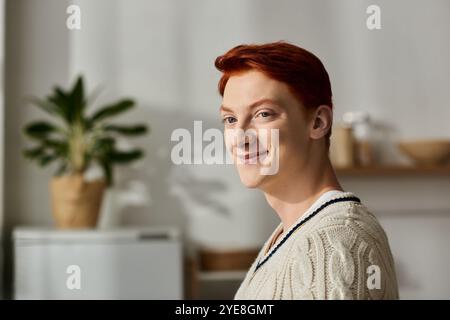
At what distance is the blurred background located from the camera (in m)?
2.43

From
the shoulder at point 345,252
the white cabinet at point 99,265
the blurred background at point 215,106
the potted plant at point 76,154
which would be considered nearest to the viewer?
the shoulder at point 345,252

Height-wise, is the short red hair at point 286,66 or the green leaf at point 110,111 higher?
the green leaf at point 110,111

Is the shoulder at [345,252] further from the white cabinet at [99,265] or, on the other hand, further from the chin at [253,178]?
the white cabinet at [99,265]

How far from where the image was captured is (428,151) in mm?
2479

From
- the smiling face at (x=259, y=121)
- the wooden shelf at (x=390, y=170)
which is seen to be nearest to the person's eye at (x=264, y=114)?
the smiling face at (x=259, y=121)

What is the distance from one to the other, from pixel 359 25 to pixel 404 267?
1107mm

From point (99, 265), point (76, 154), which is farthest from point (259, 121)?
point (76, 154)

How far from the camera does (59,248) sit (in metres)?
2.06

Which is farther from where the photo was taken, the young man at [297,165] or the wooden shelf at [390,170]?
the wooden shelf at [390,170]

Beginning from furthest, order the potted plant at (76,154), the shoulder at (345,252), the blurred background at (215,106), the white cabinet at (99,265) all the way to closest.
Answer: the blurred background at (215,106) → the potted plant at (76,154) → the white cabinet at (99,265) → the shoulder at (345,252)

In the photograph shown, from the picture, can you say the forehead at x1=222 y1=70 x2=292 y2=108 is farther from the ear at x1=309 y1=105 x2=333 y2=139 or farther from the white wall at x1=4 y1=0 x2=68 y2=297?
the white wall at x1=4 y1=0 x2=68 y2=297

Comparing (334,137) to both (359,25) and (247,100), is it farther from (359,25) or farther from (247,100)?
(247,100)

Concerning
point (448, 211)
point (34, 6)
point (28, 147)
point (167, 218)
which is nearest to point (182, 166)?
point (167, 218)

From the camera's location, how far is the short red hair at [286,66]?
1.41 feet
